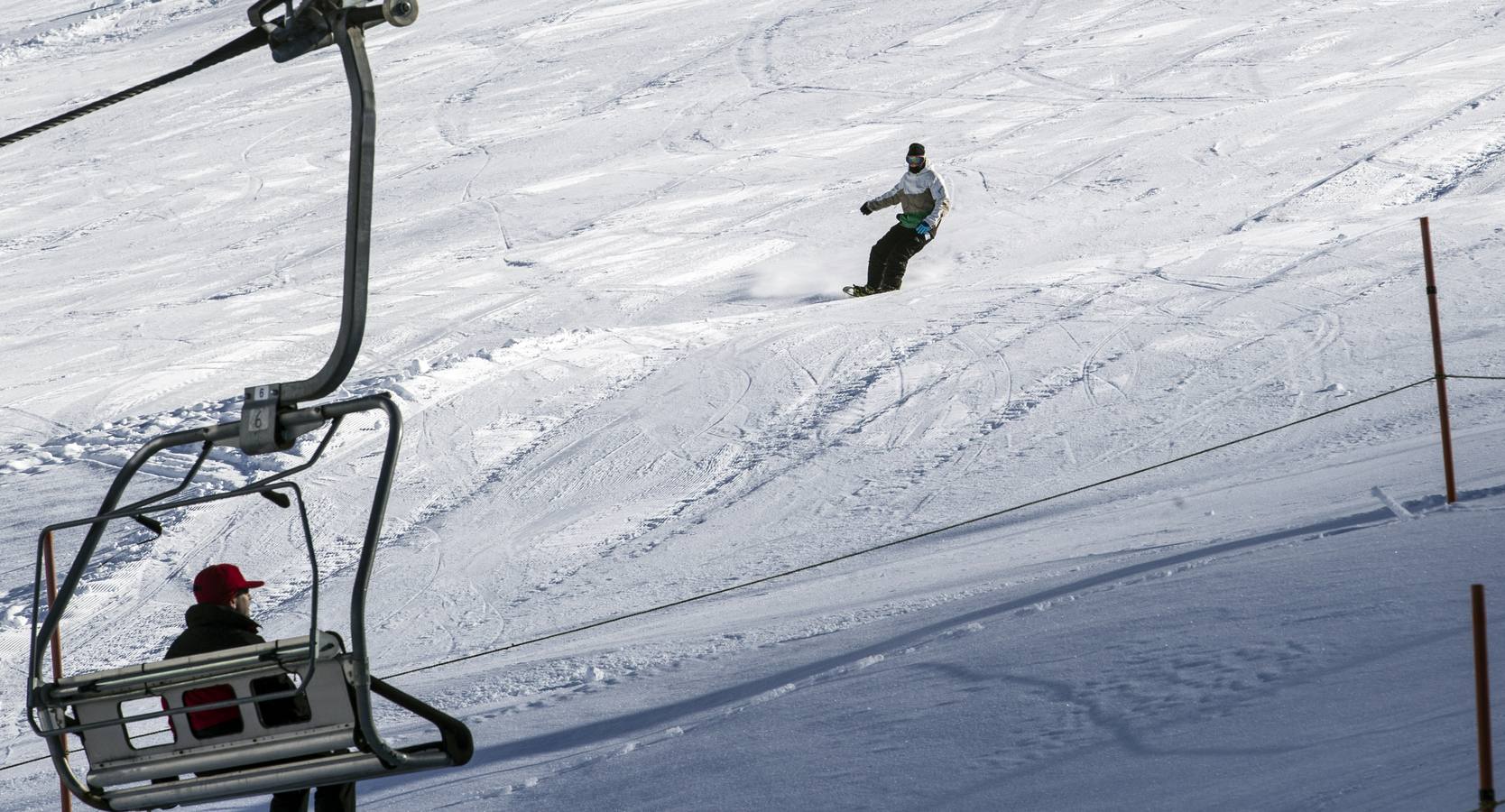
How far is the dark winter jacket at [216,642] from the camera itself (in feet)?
15.1

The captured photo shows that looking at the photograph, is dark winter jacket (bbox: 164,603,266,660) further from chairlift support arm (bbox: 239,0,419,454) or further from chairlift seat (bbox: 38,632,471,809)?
chairlift support arm (bbox: 239,0,419,454)

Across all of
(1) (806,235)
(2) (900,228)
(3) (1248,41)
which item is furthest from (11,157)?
(3) (1248,41)

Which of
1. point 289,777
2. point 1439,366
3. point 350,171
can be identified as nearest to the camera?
point 350,171

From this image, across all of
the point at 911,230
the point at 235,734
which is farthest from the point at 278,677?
the point at 911,230

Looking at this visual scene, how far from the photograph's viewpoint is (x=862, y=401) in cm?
1102

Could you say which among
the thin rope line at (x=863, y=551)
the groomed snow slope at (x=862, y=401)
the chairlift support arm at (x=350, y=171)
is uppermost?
the chairlift support arm at (x=350, y=171)

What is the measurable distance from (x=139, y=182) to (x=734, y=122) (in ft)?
28.4

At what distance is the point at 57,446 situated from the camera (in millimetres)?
11789

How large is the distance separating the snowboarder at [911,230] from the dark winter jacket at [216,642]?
9.88 metres

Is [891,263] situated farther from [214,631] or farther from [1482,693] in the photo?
[1482,693]

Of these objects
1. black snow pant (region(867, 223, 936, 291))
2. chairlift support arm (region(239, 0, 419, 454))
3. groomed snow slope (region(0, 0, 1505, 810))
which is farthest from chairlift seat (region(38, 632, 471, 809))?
black snow pant (region(867, 223, 936, 291))

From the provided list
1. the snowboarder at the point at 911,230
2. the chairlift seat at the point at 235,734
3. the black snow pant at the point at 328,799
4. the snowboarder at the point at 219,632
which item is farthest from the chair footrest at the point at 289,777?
the snowboarder at the point at 911,230

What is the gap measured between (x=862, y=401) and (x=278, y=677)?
7.15 metres

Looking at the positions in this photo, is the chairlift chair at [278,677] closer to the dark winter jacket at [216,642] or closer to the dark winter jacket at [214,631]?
the dark winter jacket at [216,642]
